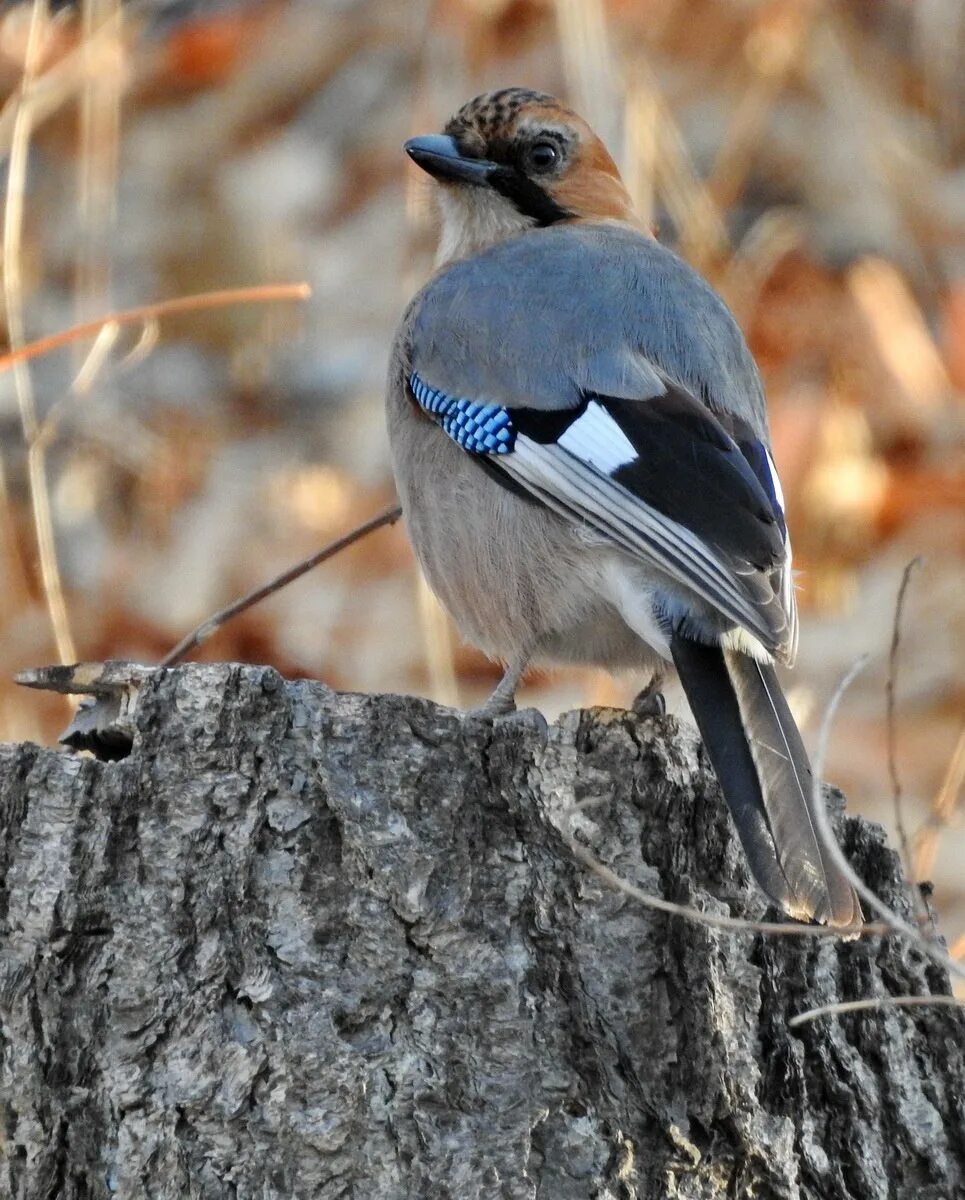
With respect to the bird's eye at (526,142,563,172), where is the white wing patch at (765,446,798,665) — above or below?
below

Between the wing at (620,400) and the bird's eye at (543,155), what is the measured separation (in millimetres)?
234

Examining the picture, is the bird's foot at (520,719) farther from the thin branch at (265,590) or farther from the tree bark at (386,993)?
the thin branch at (265,590)

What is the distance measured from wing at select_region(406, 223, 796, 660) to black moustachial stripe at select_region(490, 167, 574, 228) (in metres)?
0.18

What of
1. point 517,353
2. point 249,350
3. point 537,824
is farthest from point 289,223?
point 537,824

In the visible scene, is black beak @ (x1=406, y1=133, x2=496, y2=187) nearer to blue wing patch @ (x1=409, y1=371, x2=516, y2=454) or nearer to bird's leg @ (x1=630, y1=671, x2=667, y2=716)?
blue wing patch @ (x1=409, y1=371, x2=516, y2=454)

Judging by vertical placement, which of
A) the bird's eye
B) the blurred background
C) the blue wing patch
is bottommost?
the blue wing patch

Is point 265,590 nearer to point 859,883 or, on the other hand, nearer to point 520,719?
point 520,719

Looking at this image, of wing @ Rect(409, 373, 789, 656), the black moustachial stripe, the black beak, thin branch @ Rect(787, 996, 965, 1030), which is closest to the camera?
thin branch @ Rect(787, 996, 965, 1030)

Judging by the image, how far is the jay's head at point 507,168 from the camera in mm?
3768

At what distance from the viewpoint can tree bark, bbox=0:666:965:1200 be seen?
2109 mm

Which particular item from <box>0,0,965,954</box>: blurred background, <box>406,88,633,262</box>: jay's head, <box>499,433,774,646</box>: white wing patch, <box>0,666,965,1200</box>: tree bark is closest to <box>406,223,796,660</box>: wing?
<box>499,433,774,646</box>: white wing patch

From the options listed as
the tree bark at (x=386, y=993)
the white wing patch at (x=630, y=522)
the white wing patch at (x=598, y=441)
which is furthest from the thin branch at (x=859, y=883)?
the white wing patch at (x=598, y=441)

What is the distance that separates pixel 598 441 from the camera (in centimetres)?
295

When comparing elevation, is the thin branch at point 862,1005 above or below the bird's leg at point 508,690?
below
